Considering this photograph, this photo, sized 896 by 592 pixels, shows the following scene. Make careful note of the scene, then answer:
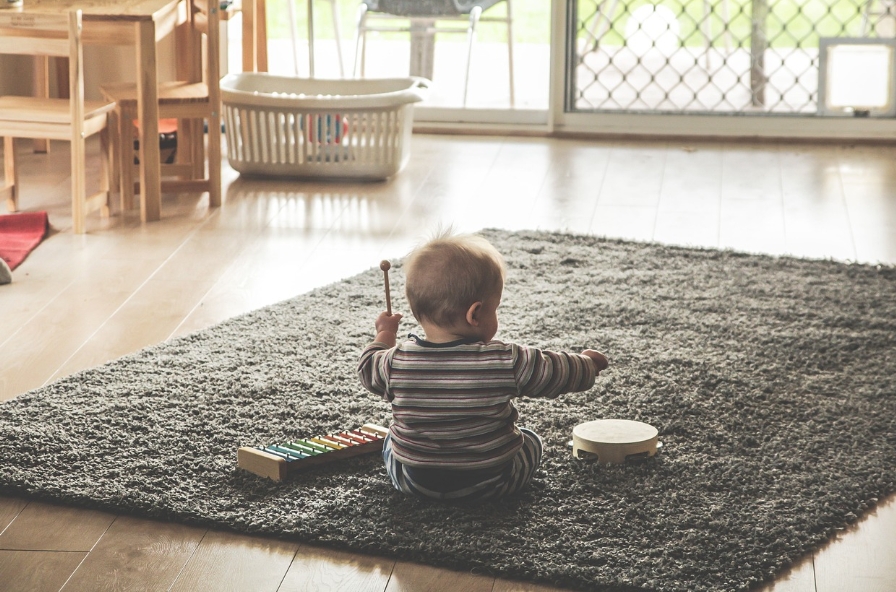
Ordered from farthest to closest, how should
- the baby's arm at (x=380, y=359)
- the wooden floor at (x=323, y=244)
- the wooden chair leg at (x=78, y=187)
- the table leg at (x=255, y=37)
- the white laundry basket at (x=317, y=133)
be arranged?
the table leg at (x=255, y=37) → the white laundry basket at (x=317, y=133) → the wooden chair leg at (x=78, y=187) → the baby's arm at (x=380, y=359) → the wooden floor at (x=323, y=244)

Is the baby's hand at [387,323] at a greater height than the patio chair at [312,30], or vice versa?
the patio chair at [312,30]

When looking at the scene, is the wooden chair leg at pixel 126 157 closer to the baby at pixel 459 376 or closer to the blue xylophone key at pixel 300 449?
the blue xylophone key at pixel 300 449

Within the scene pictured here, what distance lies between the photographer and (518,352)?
166cm

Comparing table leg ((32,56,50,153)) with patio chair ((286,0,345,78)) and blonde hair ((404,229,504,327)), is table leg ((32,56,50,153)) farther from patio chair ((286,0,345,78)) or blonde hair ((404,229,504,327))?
blonde hair ((404,229,504,327))

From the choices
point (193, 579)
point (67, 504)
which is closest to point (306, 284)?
point (67, 504)

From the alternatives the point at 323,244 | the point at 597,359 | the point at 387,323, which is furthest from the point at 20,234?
the point at 597,359

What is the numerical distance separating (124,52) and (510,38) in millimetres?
1635

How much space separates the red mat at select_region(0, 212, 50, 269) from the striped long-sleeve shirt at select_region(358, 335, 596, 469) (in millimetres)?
1696

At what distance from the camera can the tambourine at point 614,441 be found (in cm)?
184

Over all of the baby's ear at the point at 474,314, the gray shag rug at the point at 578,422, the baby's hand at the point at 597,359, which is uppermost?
the baby's ear at the point at 474,314

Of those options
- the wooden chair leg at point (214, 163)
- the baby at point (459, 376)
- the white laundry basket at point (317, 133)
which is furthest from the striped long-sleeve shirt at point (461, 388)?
the white laundry basket at point (317, 133)

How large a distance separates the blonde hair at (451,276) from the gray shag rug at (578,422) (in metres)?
0.32

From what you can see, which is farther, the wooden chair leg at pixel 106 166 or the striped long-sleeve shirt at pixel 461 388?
the wooden chair leg at pixel 106 166

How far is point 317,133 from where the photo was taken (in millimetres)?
3811
